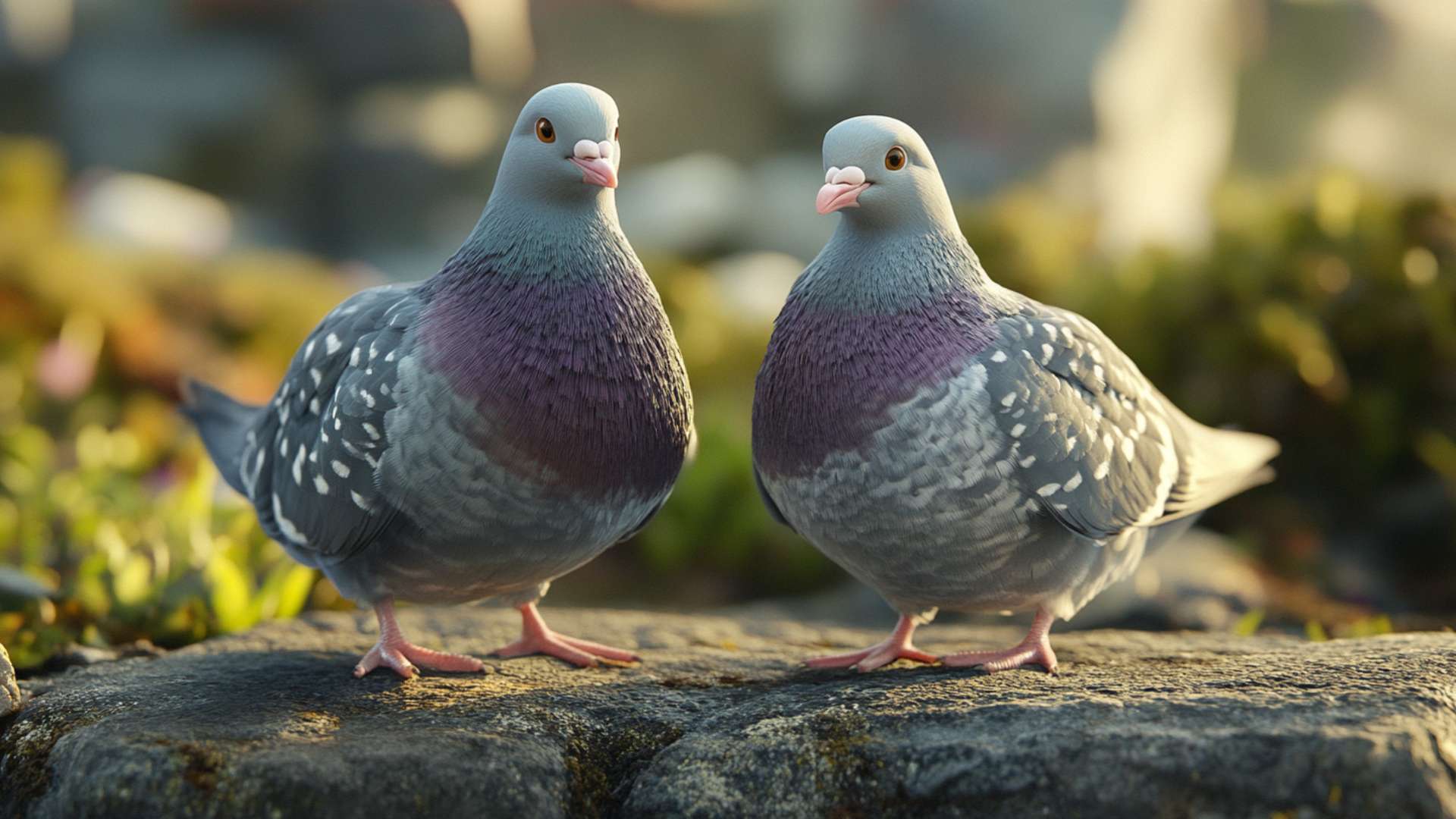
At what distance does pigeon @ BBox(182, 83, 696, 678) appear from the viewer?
3.14 meters

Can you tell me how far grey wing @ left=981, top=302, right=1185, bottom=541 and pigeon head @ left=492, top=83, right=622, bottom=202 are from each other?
1.10 m

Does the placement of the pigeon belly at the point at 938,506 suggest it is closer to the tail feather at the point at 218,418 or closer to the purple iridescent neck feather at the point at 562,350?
the purple iridescent neck feather at the point at 562,350

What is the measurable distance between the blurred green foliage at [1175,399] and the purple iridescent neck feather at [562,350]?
203 cm

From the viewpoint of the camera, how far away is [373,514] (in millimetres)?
3252

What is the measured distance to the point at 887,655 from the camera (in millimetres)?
3619

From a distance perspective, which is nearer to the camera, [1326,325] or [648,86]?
[1326,325]

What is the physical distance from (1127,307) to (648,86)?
55.1ft

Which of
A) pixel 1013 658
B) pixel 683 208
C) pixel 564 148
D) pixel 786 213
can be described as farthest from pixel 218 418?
pixel 786 213

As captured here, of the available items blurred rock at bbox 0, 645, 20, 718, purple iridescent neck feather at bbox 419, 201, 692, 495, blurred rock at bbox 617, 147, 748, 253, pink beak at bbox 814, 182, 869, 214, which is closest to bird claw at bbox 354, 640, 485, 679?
purple iridescent neck feather at bbox 419, 201, 692, 495

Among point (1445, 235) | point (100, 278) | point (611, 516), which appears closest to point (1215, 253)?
point (1445, 235)

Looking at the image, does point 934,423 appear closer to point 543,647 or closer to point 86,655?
point 543,647

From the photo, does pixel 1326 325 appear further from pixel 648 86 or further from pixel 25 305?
pixel 648 86

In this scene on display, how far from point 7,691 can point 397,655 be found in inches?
39.3

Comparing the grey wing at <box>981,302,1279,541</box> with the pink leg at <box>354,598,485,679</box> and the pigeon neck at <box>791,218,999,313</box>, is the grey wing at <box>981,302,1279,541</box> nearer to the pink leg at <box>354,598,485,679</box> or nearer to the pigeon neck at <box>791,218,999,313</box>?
the pigeon neck at <box>791,218,999,313</box>
